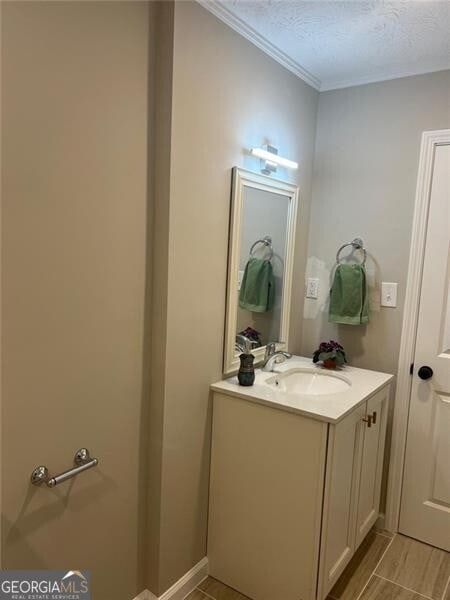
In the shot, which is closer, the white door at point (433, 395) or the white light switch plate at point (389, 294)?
the white door at point (433, 395)

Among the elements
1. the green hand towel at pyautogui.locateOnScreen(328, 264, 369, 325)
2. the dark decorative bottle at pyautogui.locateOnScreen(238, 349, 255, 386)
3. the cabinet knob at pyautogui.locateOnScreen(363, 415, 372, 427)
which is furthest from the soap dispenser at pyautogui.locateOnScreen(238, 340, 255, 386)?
the green hand towel at pyautogui.locateOnScreen(328, 264, 369, 325)

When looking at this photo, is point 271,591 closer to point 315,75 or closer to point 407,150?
point 407,150

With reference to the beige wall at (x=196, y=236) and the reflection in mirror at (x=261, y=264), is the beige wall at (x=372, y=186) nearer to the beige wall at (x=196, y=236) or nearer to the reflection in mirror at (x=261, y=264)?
the reflection in mirror at (x=261, y=264)

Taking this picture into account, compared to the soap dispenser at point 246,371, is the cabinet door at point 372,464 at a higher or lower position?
lower

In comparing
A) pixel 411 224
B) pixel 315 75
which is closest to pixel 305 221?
pixel 411 224

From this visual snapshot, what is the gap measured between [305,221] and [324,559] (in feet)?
5.62

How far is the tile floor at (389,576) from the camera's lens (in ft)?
6.33

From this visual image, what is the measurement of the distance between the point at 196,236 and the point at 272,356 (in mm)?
802

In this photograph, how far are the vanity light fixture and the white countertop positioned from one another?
100cm

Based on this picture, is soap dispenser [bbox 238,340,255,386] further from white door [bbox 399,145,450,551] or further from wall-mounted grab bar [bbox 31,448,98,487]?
white door [bbox 399,145,450,551]

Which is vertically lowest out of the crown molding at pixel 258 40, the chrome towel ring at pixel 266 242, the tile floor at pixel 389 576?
the tile floor at pixel 389 576

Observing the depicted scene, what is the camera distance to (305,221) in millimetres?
2574

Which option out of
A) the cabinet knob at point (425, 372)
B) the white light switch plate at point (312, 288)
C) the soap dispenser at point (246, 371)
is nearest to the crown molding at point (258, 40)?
the white light switch plate at point (312, 288)

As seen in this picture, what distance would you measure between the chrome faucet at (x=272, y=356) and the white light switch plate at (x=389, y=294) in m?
0.60
